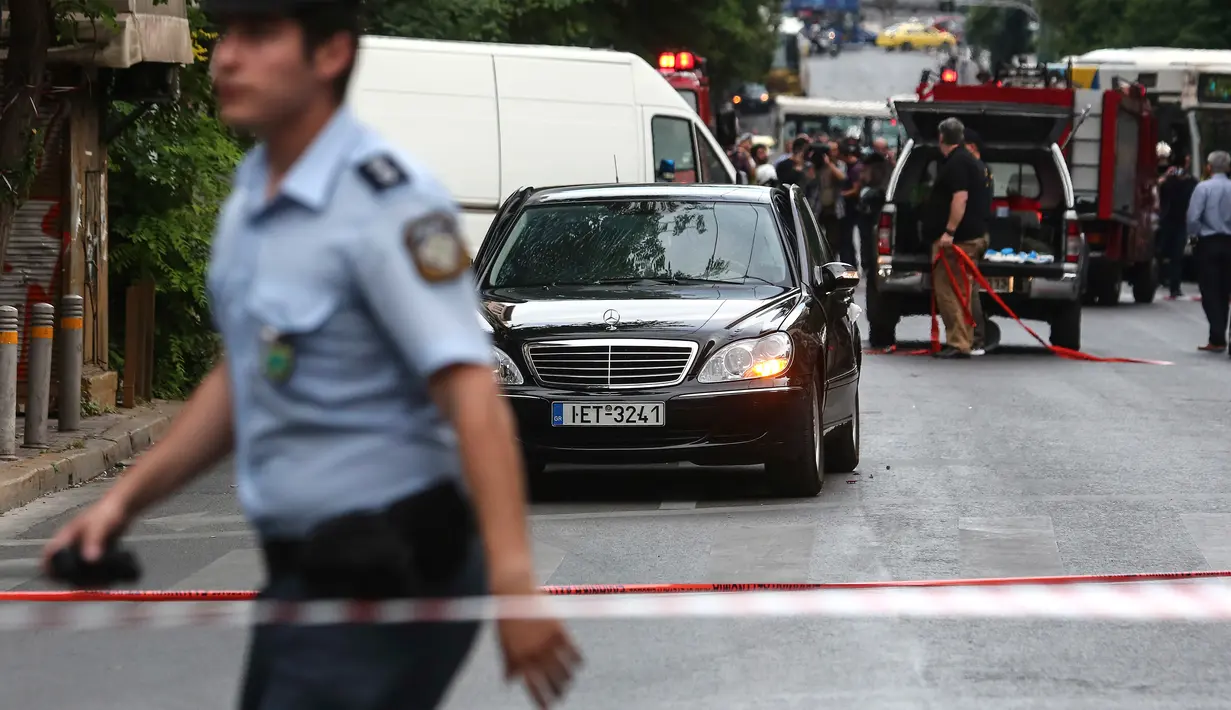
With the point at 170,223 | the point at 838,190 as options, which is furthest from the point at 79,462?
the point at 838,190

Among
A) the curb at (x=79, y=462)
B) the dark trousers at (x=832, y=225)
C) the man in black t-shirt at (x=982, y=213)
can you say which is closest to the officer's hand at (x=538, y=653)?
the curb at (x=79, y=462)

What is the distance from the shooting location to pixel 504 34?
99.2 feet

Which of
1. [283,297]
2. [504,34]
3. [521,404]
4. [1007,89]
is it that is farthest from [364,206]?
[504,34]

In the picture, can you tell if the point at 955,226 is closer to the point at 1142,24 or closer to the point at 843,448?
the point at 843,448

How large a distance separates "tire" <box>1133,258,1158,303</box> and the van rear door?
6894mm

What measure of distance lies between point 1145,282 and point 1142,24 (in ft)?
99.5

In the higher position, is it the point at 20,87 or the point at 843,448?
the point at 20,87

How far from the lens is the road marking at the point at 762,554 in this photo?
861 centimetres

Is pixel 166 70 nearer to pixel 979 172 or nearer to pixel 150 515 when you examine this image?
pixel 150 515

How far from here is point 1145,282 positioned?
30.1 m

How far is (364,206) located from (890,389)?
1470cm

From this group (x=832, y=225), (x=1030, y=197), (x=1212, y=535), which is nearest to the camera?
(x=1212, y=535)

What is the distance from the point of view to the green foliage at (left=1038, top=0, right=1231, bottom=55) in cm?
5531

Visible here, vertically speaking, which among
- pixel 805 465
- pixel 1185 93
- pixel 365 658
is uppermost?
pixel 1185 93
